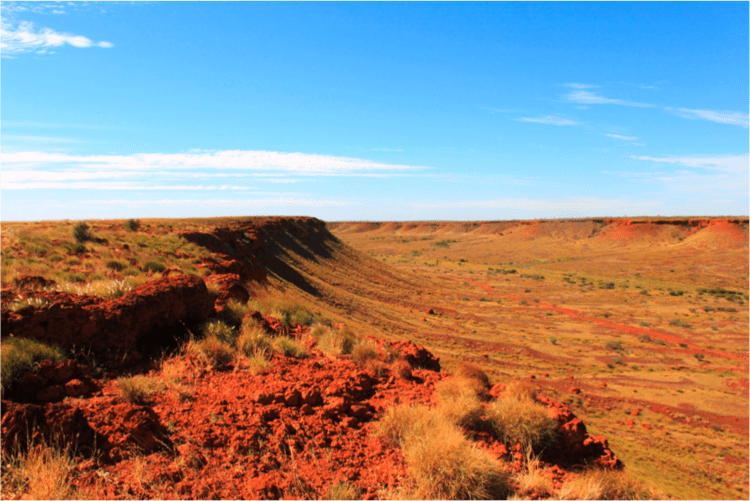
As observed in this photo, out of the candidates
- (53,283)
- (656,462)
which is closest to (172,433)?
(53,283)

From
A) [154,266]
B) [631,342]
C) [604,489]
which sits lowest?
[631,342]

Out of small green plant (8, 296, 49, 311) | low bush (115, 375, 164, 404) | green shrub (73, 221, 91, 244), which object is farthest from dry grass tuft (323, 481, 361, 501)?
green shrub (73, 221, 91, 244)

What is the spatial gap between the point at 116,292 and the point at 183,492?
16.2 ft

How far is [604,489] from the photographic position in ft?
14.0

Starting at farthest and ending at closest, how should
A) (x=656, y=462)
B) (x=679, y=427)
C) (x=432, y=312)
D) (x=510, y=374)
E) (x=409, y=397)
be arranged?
(x=432, y=312) → (x=510, y=374) → (x=679, y=427) → (x=656, y=462) → (x=409, y=397)

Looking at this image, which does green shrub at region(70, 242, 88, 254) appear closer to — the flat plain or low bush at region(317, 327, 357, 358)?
low bush at region(317, 327, 357, 358)

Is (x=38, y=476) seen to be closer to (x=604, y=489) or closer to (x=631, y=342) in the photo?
(x=604, y=489)

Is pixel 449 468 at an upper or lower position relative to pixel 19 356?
lower

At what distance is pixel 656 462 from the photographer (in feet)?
28.0

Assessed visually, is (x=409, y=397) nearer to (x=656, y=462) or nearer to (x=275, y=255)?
(x=656, y=462)

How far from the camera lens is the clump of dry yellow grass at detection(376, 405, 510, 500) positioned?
3629 millimetres

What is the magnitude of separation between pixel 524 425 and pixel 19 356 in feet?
20.5

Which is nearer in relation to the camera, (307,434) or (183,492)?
(183,492)


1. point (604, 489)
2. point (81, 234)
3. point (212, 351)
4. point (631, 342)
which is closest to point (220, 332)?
point (212, 351)
